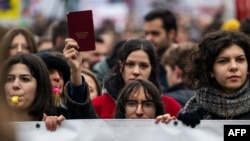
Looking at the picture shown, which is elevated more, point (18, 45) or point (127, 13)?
point (127, 13)

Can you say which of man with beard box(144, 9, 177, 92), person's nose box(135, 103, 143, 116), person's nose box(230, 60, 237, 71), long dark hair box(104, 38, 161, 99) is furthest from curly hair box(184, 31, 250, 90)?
man with beard box(144, 9, 177, 92)

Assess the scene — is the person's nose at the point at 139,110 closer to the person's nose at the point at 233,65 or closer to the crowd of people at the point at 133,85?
the crowd of people at the point at 133,85

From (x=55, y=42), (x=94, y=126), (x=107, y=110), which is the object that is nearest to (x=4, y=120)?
(x=94, y=126)

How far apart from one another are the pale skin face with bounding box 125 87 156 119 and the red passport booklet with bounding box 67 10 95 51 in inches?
23.8

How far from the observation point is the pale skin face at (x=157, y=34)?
1159 centimetres

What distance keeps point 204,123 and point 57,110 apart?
109cm

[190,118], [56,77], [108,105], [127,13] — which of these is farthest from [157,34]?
[127,13]

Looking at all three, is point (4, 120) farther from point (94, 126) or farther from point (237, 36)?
point (237, 36)

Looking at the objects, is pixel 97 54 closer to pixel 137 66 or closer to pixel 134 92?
pixel 137 66

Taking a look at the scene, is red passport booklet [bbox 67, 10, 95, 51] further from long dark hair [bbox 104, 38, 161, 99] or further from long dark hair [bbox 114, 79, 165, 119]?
long dark hair [bbox 104, 38, 161, 99]

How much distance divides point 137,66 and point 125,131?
2092 millimetres

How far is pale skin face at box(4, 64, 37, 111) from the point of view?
270 inches

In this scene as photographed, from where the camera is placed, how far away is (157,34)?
11.7m

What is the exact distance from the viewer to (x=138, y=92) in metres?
7.32
